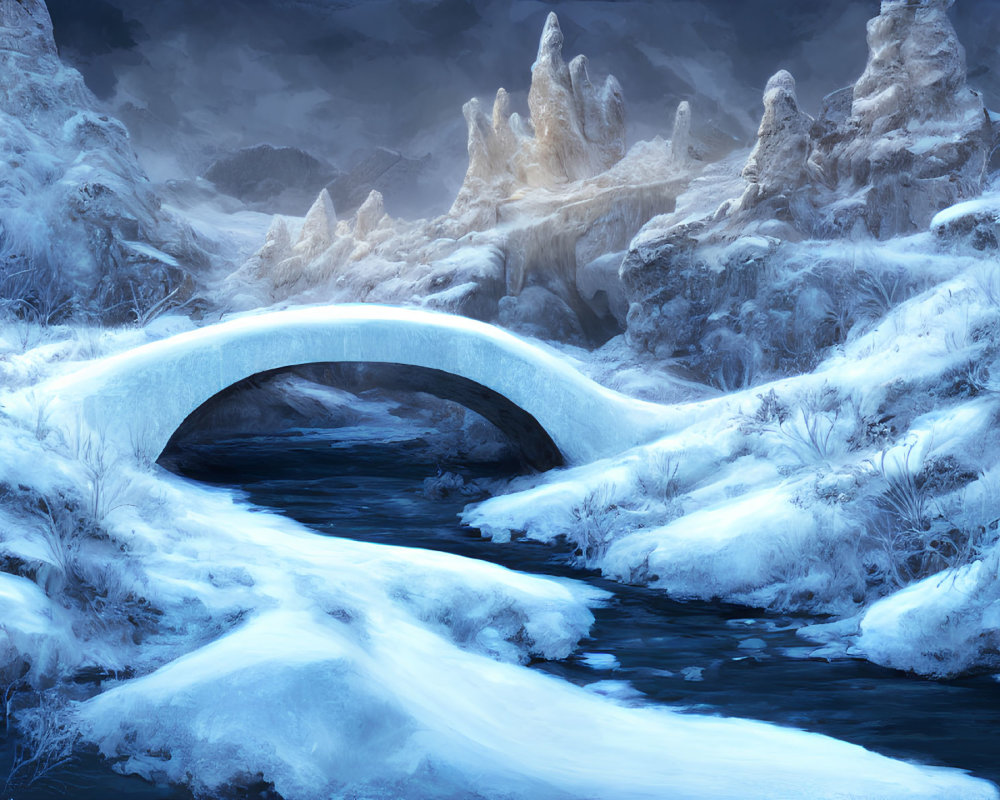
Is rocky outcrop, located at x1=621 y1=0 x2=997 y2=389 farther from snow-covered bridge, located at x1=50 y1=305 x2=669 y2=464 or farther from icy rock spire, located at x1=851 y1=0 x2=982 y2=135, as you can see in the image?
snow-covered bridge, located at x1=50 y1=305 x2=669 y2=464

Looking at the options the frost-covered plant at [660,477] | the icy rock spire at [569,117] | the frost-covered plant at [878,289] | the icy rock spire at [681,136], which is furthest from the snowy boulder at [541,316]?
the frost-covered plant at [660,477]

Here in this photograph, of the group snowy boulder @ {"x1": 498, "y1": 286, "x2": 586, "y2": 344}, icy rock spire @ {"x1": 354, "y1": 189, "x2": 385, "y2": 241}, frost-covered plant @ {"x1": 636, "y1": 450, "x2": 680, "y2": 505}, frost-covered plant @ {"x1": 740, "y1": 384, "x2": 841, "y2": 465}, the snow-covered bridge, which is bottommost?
frost-covered plant @ {"x1": 636, "y1": 450, "x2": 680, "y2": 505}

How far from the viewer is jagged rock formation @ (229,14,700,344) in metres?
30.9

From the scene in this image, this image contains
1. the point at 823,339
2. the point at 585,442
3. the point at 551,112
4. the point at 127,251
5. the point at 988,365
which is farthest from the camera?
the point at 551,112

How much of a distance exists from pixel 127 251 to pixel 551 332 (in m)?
14.6

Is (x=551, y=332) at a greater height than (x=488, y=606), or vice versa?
(x=551, y=332)

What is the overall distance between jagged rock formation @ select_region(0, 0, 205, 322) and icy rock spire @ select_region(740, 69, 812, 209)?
1884 centimetres

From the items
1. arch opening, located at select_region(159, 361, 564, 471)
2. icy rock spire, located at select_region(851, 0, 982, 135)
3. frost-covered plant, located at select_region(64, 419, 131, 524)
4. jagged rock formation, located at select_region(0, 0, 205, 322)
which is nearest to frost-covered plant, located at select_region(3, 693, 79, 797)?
frost-covered plant, located at select_region(64, 419, 131, 524)

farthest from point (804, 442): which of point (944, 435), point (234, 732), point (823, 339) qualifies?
point (823, 339)

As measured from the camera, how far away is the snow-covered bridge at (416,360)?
501 inches

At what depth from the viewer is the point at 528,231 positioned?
106 ft

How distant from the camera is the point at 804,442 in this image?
35.0 ft

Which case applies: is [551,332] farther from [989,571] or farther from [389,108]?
[989,571]

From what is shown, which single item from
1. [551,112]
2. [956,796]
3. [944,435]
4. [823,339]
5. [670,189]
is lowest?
[956,796]
